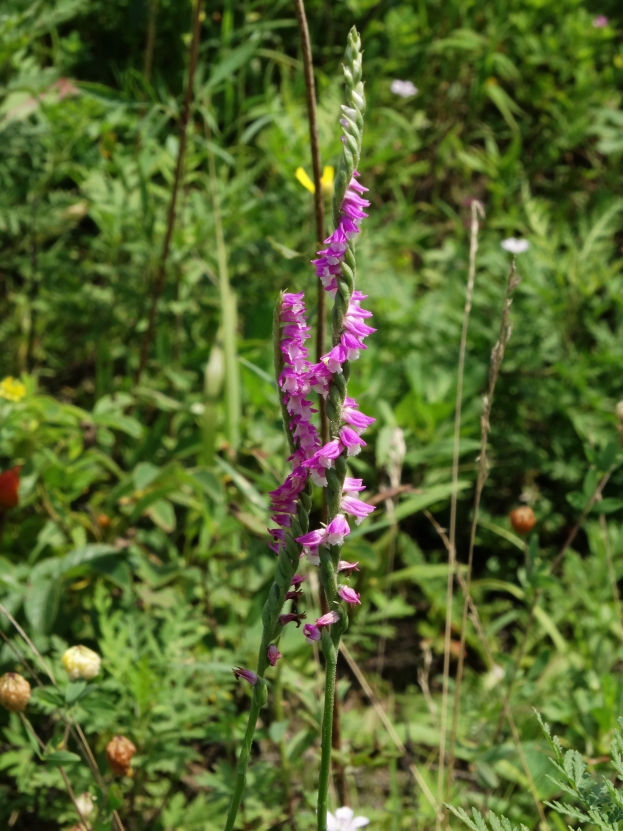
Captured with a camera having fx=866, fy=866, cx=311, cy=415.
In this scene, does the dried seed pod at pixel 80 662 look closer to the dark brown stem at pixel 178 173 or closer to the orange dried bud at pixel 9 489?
the orange dried bud at pixel 9 489

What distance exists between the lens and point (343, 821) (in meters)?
1.52

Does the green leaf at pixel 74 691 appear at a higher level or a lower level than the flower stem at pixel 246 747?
lower

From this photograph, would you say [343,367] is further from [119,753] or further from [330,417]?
[119,753]

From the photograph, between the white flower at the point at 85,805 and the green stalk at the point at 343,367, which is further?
the white flower at the point at 85,805

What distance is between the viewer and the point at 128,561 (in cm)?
212

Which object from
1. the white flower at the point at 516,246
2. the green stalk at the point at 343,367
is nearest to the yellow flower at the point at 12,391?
the green stalk at the point at 343,367

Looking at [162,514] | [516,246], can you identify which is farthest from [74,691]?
[516,246]

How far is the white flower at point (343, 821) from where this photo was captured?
1469mm

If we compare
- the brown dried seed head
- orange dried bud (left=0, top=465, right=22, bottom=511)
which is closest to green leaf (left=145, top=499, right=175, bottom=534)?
orange dried bud (left=0, top=465, right=22, bottom=511)

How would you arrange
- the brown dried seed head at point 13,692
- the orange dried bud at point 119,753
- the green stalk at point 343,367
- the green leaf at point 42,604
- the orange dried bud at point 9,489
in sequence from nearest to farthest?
the green stalk at point 343,367
the brown dried seed head at point 13,692
the orange dried bud at point 119,753
the green leaf at point 42,604
the orange dried bud at point 9,489

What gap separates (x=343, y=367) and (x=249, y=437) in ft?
4.64

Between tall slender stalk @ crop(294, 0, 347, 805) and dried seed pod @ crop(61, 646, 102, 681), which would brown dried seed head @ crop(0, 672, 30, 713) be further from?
tall slender stalk @ crop(294, 0, 347, 805)

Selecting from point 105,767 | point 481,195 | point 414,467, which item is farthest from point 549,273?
point 105,767

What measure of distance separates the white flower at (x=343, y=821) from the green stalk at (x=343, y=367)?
478 millimetres
